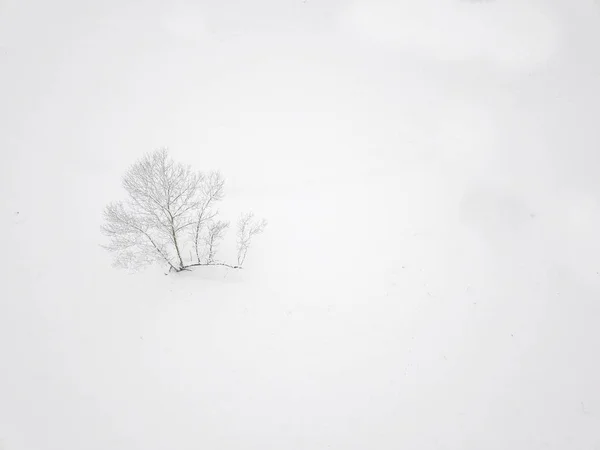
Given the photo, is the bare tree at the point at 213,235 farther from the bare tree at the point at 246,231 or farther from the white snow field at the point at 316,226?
the bare tree at the point at 246,231

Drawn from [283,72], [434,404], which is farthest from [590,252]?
[283,72]

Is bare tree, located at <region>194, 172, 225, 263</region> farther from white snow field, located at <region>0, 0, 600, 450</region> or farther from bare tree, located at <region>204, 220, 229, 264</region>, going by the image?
white snow field, located at <region>0, 0, 600, 450</region>

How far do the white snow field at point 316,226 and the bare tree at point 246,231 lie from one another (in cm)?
59

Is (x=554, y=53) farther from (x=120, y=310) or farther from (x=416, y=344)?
(x=120, y=310)

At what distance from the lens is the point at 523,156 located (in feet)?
80.3

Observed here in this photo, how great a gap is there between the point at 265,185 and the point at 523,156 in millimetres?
19193

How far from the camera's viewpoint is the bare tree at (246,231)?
18984 mm

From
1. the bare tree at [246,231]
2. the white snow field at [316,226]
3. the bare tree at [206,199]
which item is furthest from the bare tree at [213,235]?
the bare tree at [246,231]

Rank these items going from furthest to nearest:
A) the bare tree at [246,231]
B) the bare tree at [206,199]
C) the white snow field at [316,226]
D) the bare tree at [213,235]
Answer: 1. the bare tree at [246,231]
2. the bare tree at [213,235]
3. the bare tree at [206,199]
4. the white snow field at [316,226]

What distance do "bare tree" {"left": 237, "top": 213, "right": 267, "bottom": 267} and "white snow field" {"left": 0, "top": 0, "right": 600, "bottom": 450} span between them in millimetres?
594

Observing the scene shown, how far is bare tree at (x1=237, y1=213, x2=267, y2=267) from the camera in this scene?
19.0m

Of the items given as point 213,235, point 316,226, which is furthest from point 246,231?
point 316,226

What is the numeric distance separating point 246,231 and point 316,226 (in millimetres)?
4629

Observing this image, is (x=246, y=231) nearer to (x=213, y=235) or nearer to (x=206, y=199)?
(x=206, y=199)
